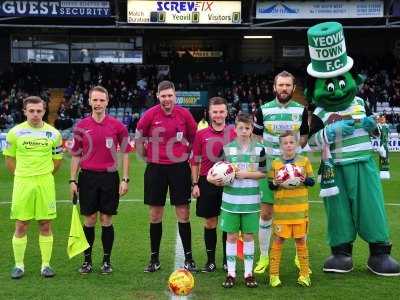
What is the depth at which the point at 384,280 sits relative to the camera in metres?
6.23

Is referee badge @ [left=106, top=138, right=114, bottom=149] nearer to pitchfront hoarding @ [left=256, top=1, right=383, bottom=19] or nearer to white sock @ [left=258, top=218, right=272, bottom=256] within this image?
white sock @ [left=258, top=218, right=272, bottom=256]

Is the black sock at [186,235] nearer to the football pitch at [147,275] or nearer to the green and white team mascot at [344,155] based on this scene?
the football pitch at [147,275]

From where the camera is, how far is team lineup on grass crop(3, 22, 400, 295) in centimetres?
628

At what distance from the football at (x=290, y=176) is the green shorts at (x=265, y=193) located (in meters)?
0.57

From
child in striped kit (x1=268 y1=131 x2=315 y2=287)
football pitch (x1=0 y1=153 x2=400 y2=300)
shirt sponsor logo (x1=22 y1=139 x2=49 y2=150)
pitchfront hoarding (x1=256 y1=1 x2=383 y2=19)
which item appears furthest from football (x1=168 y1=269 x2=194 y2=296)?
pitchfront hoarding (x1=256 y1=1 x2=383 y2=19)

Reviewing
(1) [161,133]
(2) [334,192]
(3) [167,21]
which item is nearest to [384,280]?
(2) [334,192]

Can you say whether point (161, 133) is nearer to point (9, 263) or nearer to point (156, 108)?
point (156, 108)

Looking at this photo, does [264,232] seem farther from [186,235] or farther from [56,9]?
[56,9]

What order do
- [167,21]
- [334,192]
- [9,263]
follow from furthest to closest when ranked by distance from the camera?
[167,21] < [9,263] < [334,192]

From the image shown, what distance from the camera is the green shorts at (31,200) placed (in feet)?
20.6

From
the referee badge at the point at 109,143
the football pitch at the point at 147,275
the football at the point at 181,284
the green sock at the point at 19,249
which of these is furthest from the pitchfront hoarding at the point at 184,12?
the football at the point at 181,284

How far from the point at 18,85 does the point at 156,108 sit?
23.7 metres

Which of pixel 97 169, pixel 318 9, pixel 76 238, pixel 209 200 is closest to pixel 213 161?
pixel 209 200

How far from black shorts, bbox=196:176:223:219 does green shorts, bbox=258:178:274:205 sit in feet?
1.38
